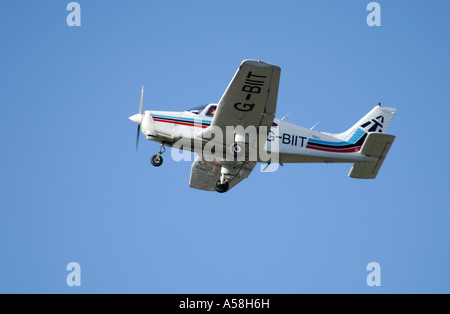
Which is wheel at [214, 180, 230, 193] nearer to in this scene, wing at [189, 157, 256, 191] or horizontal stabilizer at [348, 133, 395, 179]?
wing at [189, 157, 256, 191]

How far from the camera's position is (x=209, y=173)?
2025 cm

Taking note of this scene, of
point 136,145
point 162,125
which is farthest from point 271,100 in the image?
point 136,145

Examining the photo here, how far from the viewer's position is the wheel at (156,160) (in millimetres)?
17891

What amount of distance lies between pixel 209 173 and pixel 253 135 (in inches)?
136

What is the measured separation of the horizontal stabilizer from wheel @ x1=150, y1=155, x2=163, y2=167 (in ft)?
19.0

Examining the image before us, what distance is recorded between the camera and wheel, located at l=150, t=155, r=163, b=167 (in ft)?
58.7

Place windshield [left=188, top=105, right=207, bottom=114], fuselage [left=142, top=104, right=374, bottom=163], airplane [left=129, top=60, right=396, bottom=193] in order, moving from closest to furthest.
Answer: airplane [left=129, top=60, right=396, bottom=193] → fuselage [left=142, top=104, right=374, bottom=163] → windshield [left=188, top=105, right=207, bottom=114]

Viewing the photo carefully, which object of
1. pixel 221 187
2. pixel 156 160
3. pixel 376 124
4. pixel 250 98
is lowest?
pixel 221 187

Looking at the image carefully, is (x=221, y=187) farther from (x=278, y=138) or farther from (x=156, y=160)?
(x=278, y=138)

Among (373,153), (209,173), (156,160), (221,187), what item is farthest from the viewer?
(209,173)

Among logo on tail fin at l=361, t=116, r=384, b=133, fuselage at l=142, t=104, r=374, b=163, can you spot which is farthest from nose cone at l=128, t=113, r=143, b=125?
logo on tail fin at l=361, t=116, r=384, b=133

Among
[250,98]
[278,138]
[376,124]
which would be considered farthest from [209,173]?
[376,124]

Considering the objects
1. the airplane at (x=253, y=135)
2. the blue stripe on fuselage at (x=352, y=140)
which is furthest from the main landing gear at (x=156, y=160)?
the blue stripe on fuselage at (x=352, y=140)

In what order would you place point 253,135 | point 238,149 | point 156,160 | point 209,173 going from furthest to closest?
point 209,173, point 156,160, point 238,149, point 253,135
